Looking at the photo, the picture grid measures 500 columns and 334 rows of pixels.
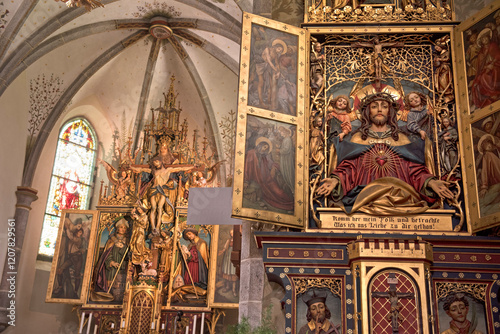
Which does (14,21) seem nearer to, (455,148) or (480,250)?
(455,148)

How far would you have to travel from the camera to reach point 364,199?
691cm

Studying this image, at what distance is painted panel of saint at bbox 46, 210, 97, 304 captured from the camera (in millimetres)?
13883

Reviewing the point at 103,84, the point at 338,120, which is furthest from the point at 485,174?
the point at 103,84

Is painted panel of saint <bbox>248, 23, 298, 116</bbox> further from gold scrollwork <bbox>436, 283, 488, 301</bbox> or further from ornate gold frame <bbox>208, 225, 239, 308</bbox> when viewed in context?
ornate gold frame <bbox>208, 225, 239, 308</bbox>

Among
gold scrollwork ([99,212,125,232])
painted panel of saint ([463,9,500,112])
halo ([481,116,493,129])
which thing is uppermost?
painted panel of saint ([463,9,500,112])

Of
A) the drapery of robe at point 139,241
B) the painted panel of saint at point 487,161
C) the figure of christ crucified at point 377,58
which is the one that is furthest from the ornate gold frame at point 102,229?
the painted panel of saint at point 487,161

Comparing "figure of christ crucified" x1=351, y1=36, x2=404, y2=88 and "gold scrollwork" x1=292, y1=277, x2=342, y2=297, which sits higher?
"figure of christ crucified" x1=351, y1=36, x2=404, y2=88

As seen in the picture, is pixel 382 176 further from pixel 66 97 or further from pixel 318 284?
pixel 66 97

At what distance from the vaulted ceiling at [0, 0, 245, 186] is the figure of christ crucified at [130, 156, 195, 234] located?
204cm

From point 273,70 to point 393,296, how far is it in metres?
3.10

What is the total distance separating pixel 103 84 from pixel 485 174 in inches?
490

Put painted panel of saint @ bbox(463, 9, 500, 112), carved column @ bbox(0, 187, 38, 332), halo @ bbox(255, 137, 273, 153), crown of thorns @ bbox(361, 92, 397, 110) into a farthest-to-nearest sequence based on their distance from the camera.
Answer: carved column @ bbox(0, 187, 38, 332) → crown of thorns @ bbox(361, 92, 397, 110) → halo @ bbox(255, 137, 273, 153) → painted panel of saint @ bbox(463, 9, 500, 112)

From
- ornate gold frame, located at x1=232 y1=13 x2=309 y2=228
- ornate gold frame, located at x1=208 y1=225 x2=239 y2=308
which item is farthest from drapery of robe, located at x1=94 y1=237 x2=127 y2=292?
ornate gold frame, located at x1=232 y1=13 x2=309 y2=228

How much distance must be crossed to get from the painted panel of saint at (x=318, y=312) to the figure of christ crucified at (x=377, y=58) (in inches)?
110
